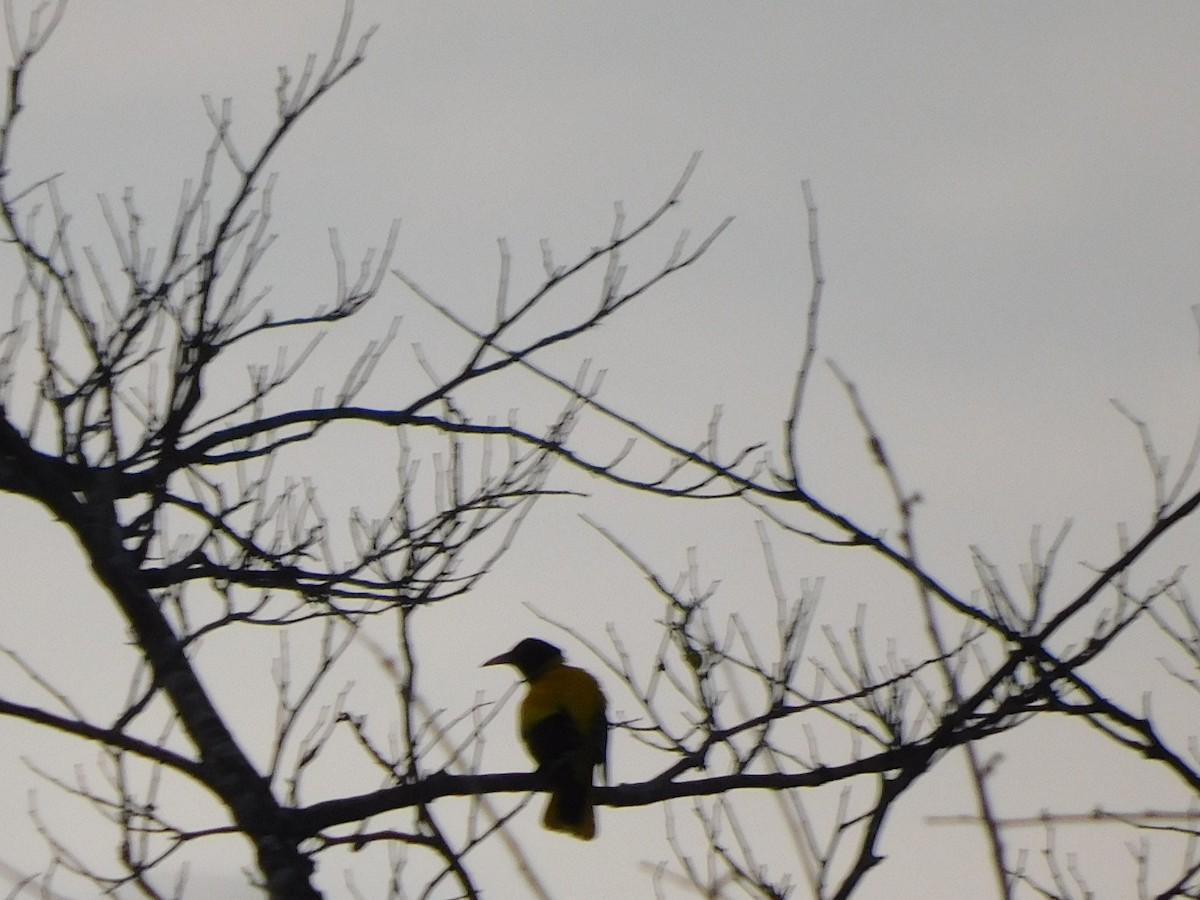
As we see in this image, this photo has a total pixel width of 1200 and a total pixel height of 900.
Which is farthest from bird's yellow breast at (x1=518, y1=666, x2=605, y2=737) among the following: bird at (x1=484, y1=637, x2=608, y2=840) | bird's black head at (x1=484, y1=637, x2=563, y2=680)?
bird's black head at (x1=484, y1=637, x2=563, y2=680)

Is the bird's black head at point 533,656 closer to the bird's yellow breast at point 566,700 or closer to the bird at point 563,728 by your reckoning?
the bird at point 563,728

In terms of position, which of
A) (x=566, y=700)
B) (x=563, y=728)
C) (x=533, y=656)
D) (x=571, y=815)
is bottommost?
(x=571, y=815)

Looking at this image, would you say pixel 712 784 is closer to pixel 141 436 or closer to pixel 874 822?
pixel 874 822

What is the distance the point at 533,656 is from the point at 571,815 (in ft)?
5.61

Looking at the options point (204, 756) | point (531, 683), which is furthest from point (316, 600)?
point (531, 683)

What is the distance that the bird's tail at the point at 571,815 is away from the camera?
5094 millimetres

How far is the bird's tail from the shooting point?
201 inches

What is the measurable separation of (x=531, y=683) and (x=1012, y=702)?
4.04m

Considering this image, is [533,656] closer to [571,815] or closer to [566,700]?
[566,700]

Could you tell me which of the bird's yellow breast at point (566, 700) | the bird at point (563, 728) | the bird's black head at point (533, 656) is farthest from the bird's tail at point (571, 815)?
the bird's black head at point (533, 656)

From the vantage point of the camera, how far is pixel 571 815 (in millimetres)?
5117

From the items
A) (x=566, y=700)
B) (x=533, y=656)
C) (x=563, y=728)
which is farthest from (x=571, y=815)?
(x=533, y=656)

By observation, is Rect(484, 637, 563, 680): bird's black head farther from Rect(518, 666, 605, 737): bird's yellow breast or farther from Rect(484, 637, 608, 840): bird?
Rect(518, 666, 605, 737): bird's yellow breast

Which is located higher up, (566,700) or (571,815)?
(566,700)
